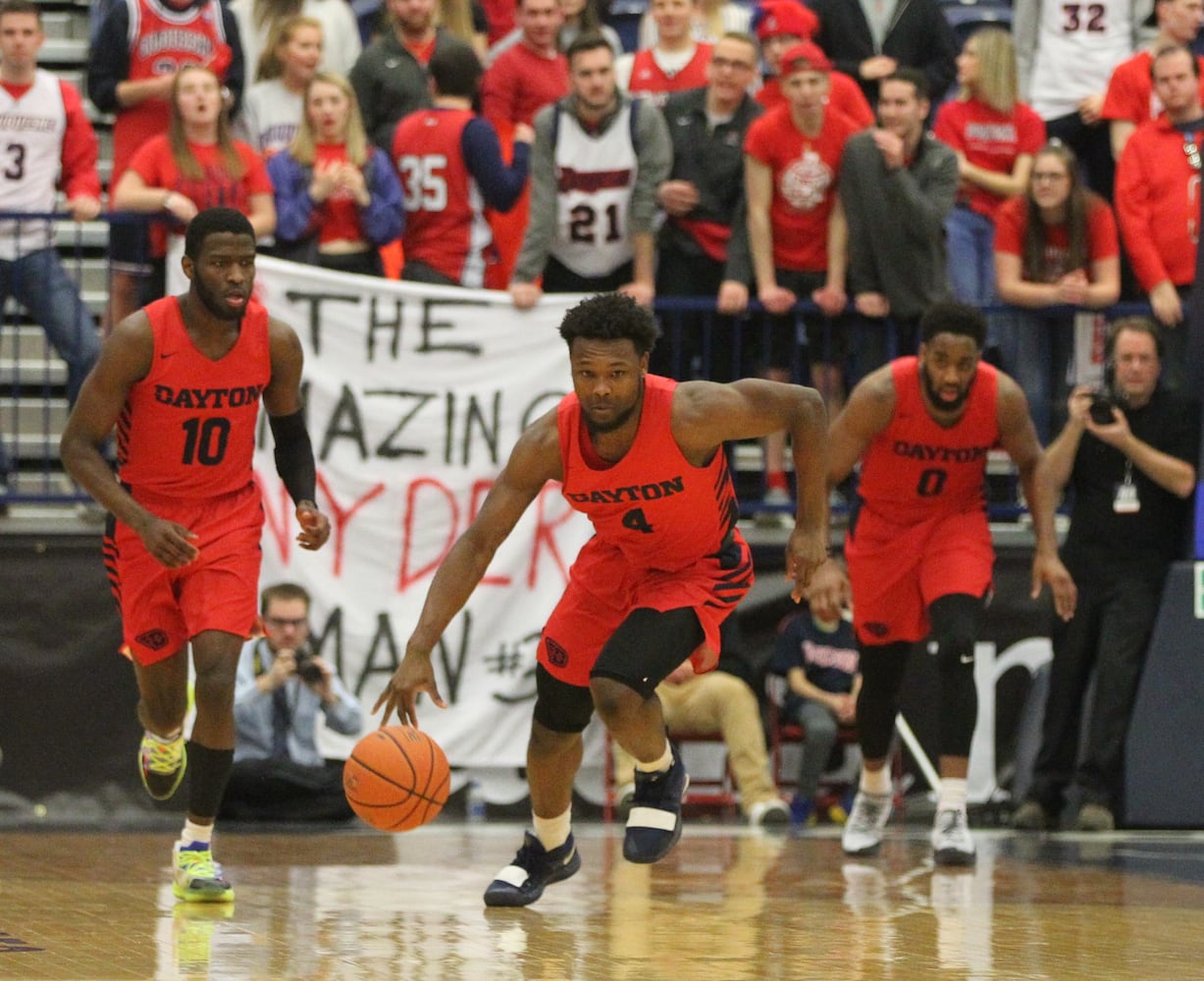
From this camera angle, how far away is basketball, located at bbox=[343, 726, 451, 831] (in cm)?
717

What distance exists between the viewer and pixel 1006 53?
12.4 metres

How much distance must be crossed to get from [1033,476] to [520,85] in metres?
4.48

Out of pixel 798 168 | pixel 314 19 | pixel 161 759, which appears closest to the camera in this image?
pixel 161 759

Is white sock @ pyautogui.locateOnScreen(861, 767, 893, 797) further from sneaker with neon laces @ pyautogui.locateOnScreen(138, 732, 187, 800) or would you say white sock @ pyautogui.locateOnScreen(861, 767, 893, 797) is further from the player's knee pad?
sneaker with neon laces @ pyautogui.locateOnScreen(138, 732, 187, 800)

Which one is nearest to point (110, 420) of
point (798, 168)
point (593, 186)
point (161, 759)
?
point (161, 759)

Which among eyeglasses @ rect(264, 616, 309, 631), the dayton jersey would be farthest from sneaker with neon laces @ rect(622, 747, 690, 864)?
the dayton jersey

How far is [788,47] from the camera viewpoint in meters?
12.0

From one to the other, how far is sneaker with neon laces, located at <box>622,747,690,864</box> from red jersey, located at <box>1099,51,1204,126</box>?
6.45 m

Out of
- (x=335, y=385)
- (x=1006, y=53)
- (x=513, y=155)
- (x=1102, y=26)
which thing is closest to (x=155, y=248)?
(x=335, y=385)

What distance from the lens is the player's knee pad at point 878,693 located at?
32.4ft

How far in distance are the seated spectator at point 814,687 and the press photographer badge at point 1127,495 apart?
157 cm

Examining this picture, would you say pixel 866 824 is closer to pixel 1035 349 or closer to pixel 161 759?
pixel 161 759

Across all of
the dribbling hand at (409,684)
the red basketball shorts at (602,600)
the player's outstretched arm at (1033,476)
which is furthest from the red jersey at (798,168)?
the dribbling hand at (409,684)

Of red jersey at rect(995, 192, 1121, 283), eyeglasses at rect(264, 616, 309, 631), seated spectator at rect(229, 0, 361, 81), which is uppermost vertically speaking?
seated spectator at rect(229, 0, 361, 81)
